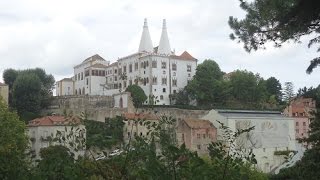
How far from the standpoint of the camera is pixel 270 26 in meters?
10.6

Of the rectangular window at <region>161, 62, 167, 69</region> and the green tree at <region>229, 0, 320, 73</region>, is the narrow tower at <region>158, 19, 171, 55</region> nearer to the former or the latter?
the rectangular window at <region>161, 62, 167, 69</region>

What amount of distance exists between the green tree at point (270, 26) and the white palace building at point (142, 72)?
6139cm

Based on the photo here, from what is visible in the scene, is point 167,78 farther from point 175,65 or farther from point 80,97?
point 80,97

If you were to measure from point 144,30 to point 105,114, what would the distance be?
3021cm

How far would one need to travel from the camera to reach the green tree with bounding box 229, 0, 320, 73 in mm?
8852

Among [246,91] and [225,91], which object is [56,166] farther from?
[246,91]

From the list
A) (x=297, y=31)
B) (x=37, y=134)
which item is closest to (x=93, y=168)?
(x=297, y=31)

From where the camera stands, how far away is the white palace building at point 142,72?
77.6 metres

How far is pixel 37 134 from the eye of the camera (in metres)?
48.5

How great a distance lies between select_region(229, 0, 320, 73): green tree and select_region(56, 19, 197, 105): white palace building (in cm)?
6139

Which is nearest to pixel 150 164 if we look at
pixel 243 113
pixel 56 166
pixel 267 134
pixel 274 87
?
pixel 56 166

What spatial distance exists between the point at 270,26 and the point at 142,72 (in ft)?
223

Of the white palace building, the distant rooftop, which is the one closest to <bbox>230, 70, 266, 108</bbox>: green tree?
the white palace building

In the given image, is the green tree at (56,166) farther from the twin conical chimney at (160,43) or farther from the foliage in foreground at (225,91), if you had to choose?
the twin conical chimney at (160,43)
